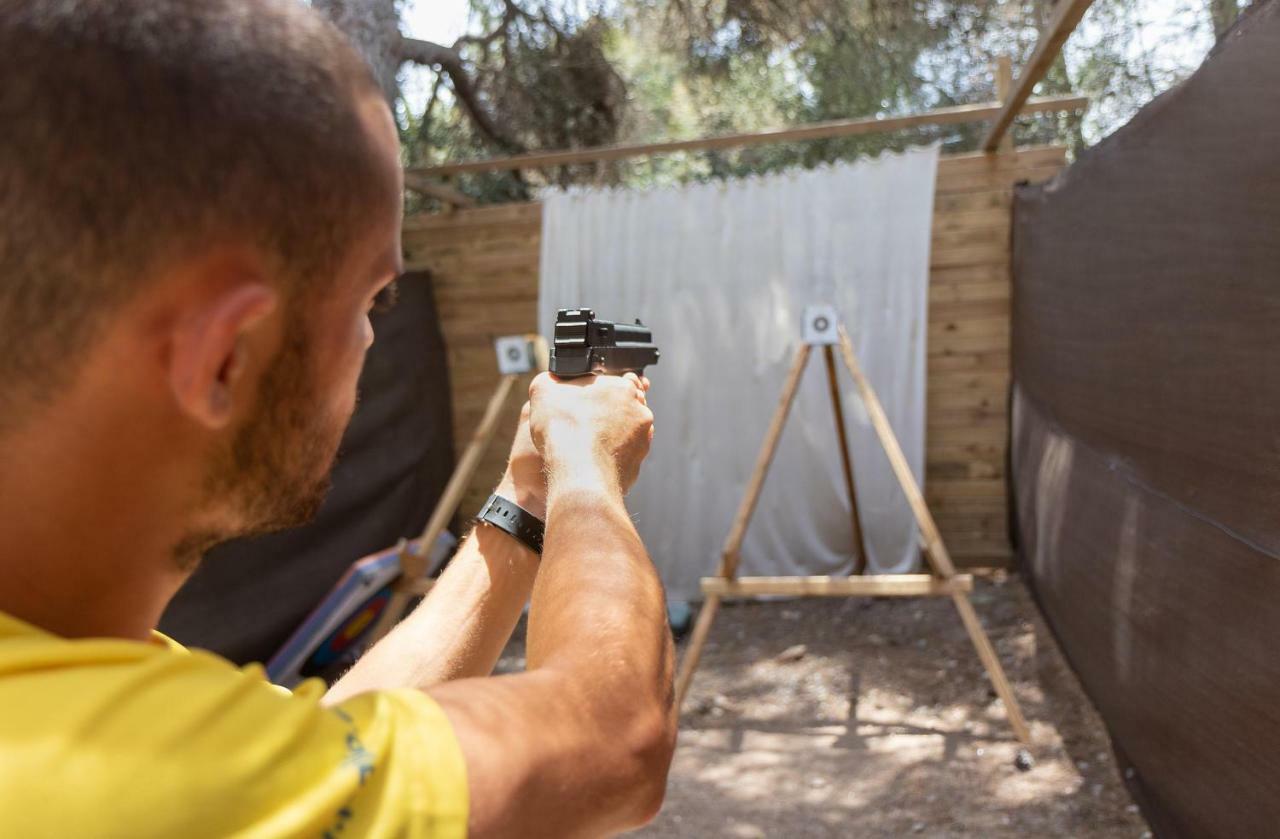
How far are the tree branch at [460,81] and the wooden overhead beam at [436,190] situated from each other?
0.62 metres

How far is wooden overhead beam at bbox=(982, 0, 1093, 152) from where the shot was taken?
2.65 meters

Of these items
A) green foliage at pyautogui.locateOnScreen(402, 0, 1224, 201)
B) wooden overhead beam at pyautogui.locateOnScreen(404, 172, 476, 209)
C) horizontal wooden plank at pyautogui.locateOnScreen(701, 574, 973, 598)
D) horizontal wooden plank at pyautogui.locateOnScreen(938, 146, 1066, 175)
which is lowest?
horizontal wooden plank at pyautogui.locateOnScreen(701, 574, 973, 598)

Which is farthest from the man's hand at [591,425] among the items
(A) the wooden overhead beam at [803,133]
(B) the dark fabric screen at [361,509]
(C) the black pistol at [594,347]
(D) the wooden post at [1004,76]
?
(D) the wooden post at [1004,76]

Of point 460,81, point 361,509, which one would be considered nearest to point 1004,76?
point 460,81

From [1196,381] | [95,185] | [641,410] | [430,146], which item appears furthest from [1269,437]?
[430,146]

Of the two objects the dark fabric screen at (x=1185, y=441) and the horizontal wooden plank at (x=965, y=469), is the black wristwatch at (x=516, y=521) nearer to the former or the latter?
the dark fabric screen at (x=1185, y=441)

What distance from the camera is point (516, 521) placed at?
0.99 metres

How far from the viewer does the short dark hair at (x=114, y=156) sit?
498 mm

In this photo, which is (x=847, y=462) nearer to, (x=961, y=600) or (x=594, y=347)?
(x=961, y=600)

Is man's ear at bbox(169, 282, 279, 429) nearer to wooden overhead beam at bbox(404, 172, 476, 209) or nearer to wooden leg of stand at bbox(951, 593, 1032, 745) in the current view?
wooden leg of stand at bbox(951, 593, 1032, 745)

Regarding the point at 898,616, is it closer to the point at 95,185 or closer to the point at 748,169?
the point at 95,185

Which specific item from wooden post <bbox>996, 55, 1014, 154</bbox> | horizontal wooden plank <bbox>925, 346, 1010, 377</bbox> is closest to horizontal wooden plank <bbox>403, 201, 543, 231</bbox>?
horizontal wooden plank <bbox>925, 346, 1010, 377</bbox>

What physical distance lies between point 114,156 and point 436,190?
16.8 feet

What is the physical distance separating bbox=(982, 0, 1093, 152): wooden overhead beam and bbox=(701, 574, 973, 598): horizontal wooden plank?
5.31 feet
